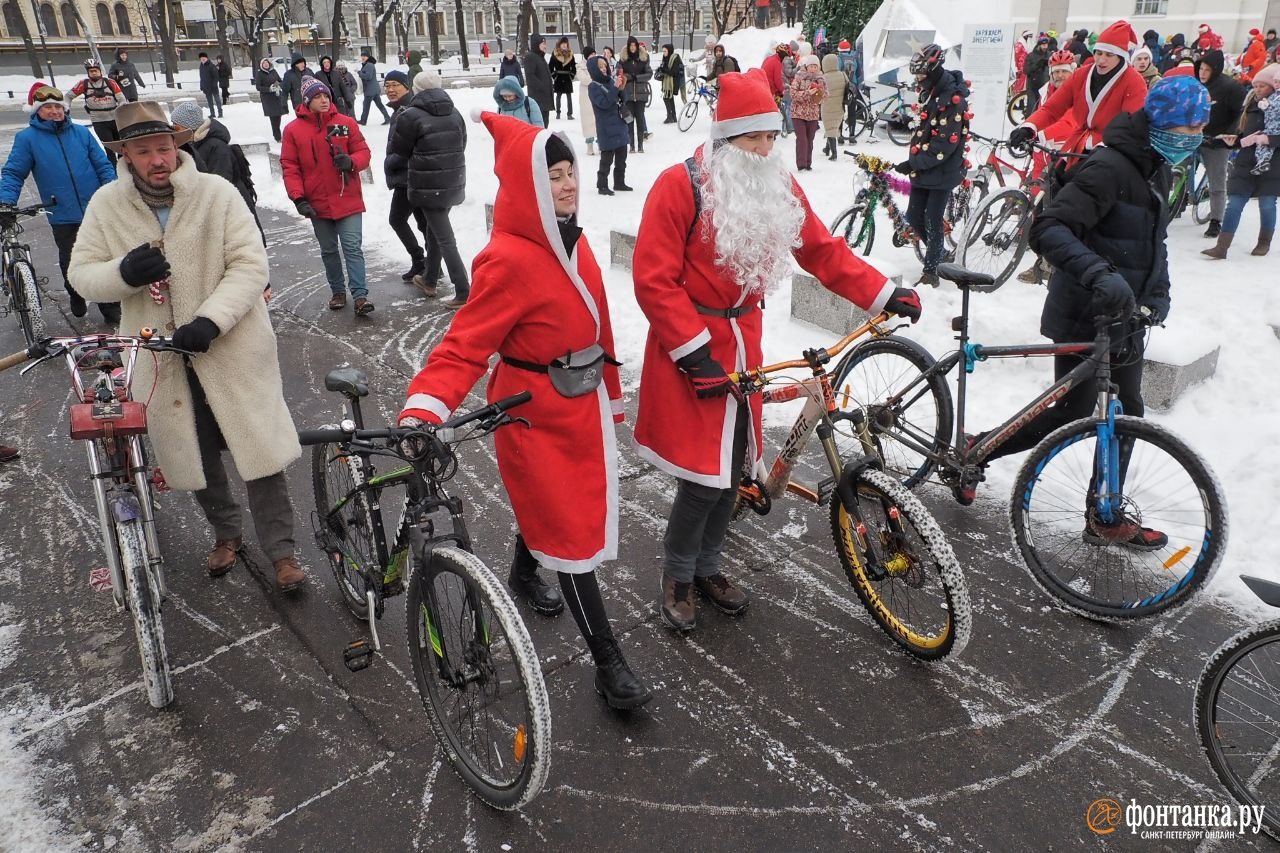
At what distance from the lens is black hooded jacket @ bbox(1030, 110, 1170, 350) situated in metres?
3.63

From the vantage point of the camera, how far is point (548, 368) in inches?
114

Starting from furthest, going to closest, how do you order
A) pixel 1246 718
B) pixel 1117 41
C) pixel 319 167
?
pixel 319 167, pixel 1117 41, pixel 1246 718

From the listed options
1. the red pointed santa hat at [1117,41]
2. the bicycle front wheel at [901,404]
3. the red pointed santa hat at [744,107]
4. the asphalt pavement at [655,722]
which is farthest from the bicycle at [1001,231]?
the red pointed santa hat at [744,107]

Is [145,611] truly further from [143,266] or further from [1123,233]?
[1123,233]

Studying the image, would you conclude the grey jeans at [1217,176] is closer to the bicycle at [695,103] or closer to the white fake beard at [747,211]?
the white fake beard at [747,211]

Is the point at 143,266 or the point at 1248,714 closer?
the point at 1248,714

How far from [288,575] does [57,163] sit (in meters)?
5.41

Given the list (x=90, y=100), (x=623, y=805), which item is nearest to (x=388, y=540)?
(x=623, y=805)

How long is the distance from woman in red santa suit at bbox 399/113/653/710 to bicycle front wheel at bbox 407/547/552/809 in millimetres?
412

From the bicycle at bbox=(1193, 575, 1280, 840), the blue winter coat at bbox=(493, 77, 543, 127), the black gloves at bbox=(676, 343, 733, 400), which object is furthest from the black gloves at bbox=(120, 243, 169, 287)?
the blue winter coat at bbox=(493, 77, 543, 127)

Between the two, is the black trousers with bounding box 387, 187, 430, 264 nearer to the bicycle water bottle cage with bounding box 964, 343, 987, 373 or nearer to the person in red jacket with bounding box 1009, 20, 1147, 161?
the person in red jacket with bounding box 1009, 20, 1147, 161

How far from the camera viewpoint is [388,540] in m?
3.29

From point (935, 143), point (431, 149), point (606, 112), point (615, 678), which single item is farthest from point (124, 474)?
point (606, 112)

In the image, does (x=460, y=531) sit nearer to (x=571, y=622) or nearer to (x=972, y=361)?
(x=571, y=622)
